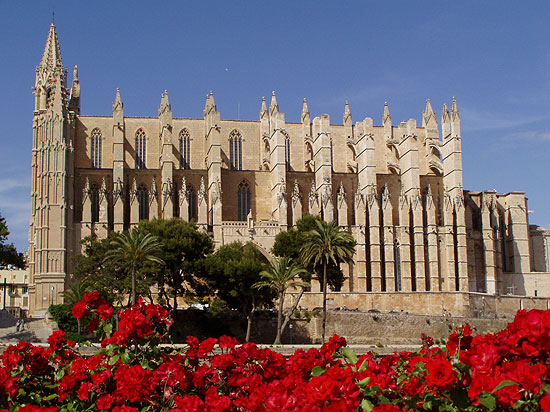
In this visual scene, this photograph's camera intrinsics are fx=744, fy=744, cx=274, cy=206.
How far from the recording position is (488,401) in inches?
263

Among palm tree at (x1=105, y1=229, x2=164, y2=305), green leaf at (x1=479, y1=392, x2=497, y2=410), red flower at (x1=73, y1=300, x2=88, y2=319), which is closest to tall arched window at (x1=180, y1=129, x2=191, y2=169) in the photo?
palm tree at (x1=105, y1=229, x2=164, y2=305)

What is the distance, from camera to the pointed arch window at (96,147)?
2432 inches

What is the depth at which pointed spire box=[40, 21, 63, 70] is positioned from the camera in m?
57.8

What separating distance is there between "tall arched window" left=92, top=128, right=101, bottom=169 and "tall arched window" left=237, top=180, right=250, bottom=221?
39.0ft

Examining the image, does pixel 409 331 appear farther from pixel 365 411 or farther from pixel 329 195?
pixel 365 411

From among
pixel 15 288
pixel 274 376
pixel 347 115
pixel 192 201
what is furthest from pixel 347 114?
pixel 274 376

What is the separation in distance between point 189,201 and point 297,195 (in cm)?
842

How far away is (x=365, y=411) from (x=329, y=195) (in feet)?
169

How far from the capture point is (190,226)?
47375 millimetres

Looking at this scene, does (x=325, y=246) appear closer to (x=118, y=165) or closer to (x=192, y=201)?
(x=192, y=201)

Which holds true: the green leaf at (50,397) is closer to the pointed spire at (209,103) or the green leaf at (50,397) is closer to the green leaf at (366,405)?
the green leaf at (366,405)

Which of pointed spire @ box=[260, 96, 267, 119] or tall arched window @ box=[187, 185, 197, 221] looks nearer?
tall arched window @ box=[187, 185, 197, 221]

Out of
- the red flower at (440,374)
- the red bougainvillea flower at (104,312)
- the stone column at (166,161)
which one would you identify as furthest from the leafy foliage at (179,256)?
the red flower at (440,374)

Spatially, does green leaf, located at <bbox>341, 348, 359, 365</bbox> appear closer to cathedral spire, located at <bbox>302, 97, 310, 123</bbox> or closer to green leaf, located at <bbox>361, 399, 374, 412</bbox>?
green leaf, located at <bbox>361, 399, 374, 412</bbox>
